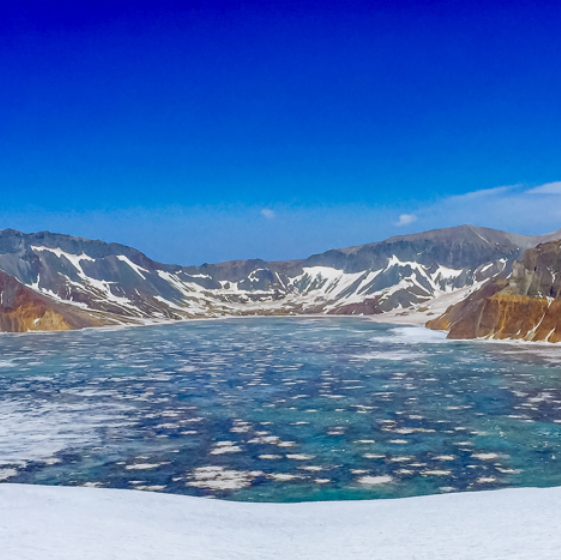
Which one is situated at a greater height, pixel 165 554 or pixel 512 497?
pixel 165 554

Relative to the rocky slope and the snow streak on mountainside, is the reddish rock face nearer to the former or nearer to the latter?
the snow streak on mountainside

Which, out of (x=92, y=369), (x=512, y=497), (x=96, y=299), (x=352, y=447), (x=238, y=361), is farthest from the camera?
(x=96, y=299)

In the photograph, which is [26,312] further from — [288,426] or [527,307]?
[288,426]

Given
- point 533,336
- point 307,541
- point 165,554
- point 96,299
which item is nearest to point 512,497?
point 307,541

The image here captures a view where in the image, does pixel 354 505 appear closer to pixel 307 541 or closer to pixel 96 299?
pixel 307 541

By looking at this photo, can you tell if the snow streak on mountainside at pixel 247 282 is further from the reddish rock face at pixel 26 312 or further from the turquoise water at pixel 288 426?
the turquoise water at pixel 288 426

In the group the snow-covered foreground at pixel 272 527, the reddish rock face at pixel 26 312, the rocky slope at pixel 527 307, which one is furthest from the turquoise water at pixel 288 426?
the reddish rock face at pixel 26 312

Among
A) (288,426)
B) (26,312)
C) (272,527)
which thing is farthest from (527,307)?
(26,312)
